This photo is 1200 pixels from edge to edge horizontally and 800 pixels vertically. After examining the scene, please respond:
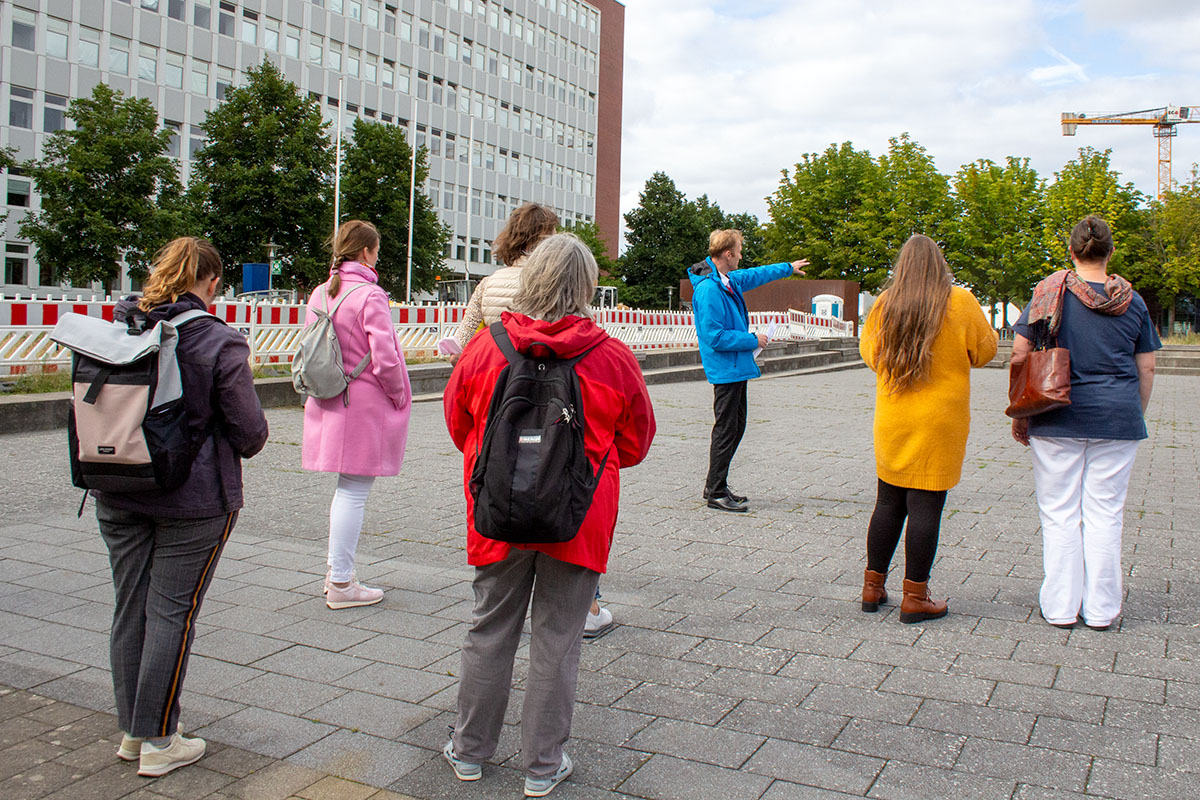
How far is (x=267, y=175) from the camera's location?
43219mm

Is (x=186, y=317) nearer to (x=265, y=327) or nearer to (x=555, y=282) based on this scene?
(x=555, y=282)

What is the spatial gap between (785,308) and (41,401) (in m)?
36.0

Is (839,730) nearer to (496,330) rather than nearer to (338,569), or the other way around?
(496,330)

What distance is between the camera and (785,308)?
44250 millimetres

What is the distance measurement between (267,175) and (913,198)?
35.0 meters

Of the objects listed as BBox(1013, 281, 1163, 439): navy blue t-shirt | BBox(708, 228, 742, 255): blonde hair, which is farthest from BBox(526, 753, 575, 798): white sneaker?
BBox(708, 228, 742, 255): blonde hair

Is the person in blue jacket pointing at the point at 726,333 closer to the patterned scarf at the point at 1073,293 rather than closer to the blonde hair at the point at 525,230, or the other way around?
the patterned scarf at the point at 1073,293

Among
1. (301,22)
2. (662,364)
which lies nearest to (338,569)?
(662,364)

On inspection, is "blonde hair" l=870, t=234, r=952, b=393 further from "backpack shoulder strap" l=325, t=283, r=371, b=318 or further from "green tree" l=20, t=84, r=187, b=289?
"green tree" l=20, t=84, r=187, b=289

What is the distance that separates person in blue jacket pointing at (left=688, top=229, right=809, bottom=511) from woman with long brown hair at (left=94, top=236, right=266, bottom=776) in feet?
14.5

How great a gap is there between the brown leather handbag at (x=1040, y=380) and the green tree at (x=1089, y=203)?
5241 centimetres

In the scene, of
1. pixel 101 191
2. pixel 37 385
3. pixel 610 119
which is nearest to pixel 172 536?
pixel 37 385

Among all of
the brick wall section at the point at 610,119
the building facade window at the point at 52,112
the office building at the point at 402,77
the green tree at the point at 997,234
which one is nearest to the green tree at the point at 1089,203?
the green tree at the point at 997,234

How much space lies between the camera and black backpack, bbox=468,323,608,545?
2906 mm
